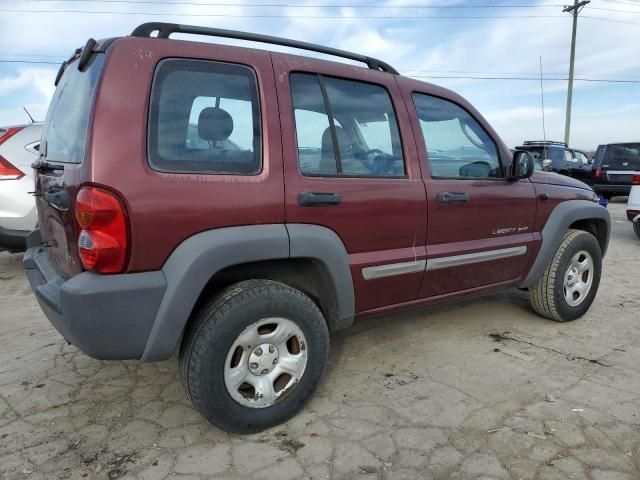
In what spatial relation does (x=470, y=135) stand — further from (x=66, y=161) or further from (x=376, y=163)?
(x=66, y=161)

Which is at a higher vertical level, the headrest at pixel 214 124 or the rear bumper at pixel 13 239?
the headrest at pixel 214 124

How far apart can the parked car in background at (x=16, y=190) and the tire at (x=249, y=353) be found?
3760 mm

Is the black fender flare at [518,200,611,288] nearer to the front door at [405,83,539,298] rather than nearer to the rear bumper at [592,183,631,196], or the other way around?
the front door at [405,83,539,298]

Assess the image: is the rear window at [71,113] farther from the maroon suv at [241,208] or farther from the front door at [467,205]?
the front door at [467,205]

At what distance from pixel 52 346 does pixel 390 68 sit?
3037 millimetres

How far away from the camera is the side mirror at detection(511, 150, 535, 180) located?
132 inches

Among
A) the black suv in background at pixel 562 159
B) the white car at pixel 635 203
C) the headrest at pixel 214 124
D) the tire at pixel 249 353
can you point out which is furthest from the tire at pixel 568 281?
the black suv in background at pixel 562 159

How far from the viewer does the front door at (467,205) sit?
300 cm

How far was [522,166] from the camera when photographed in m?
3.36

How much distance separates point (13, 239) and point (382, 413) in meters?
4.36

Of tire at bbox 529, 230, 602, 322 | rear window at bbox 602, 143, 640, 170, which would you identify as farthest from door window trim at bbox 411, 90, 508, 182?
rear window at bbox 602, 143, 640, 170

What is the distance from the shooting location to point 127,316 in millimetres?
2049

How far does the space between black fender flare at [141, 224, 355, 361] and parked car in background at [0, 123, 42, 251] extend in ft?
12.4

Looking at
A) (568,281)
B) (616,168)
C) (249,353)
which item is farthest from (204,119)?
(616,168)
